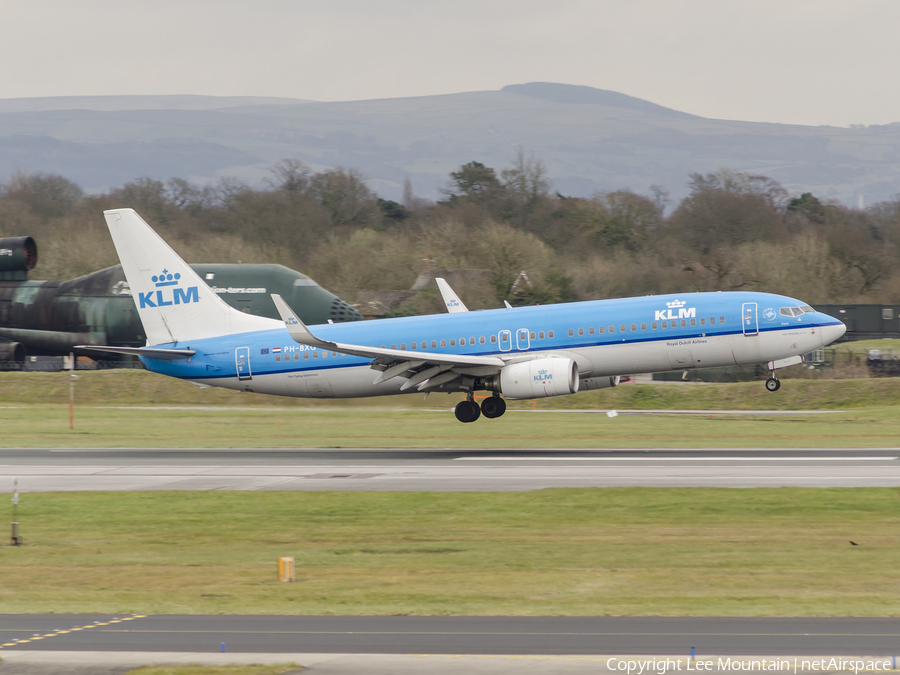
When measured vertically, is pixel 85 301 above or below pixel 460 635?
above

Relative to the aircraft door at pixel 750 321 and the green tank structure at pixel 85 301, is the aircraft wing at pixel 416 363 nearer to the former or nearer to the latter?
the aircraft door at pixel 750 321

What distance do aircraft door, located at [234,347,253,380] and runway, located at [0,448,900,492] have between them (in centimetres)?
308

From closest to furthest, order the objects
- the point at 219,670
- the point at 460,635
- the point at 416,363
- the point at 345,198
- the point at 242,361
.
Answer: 1. the point at 219,670
2. the point at 460,635
3. the point at 416,363
4. the point at 242,361
5. the point at 345,198

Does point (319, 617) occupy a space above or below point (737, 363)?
below

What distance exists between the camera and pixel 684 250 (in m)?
103

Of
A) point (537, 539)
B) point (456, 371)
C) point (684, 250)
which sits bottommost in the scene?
point (537, 539)

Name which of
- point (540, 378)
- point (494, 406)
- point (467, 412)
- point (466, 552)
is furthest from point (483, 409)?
point (466, 552)

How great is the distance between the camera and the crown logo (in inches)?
1579

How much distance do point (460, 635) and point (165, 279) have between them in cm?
2962

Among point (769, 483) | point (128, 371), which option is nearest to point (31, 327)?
point (128, 371)

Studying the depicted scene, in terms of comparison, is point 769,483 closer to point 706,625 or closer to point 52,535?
point 706,625

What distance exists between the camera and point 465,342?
36.8 m

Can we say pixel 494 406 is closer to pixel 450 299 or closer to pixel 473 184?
pixel 450 299

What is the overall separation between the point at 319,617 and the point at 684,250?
93179 mm
